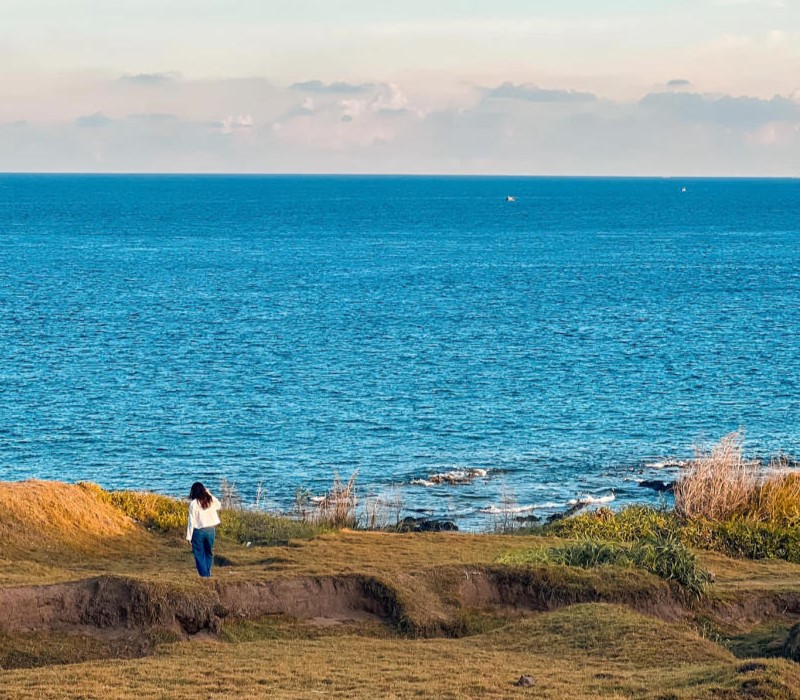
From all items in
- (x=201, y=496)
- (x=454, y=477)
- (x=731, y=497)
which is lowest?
(x=454, y=477)

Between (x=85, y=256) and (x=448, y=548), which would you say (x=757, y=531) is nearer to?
(x=448, y=548)

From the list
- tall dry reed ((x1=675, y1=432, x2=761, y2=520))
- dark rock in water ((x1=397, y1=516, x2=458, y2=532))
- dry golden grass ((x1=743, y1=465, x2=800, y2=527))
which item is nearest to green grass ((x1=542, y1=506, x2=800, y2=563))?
dry golden grass ((x1=743, y1=465, x2=800, y2=527))

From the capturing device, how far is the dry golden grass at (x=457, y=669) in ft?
51.5

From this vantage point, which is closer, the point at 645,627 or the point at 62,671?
the point at 62,671

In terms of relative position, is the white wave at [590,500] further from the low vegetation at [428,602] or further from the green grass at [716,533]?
the green grass at [716,533]

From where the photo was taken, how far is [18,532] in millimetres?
26031

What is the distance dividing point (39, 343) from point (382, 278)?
146 ft

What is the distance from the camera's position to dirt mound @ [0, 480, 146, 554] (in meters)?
26.0

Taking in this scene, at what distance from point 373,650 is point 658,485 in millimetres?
25217

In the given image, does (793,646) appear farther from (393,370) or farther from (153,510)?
(393,370)

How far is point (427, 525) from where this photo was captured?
116 feet

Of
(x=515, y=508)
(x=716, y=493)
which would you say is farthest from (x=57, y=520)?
(x=515, y=508)

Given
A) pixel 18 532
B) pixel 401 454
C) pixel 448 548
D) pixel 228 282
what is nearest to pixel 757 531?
pixel 448 548

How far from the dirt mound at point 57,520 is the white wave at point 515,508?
13939 millimetres
